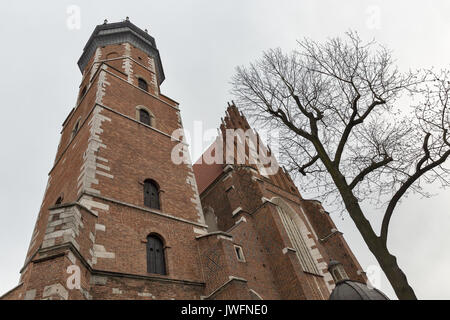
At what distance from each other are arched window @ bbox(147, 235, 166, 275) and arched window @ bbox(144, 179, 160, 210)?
1494mm

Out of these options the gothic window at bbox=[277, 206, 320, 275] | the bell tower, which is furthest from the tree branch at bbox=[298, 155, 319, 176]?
the gothic window at bbox=[277, 206, 320, 275]

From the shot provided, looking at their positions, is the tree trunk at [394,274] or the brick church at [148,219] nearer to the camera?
the tree trunk at [394,274]

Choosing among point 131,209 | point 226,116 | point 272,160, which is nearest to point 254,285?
point 131,209

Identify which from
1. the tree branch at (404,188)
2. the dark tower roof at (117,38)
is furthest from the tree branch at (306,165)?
the dark tower roof at (117,38)

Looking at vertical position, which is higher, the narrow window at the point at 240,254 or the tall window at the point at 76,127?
the tall window at the point at 76,127

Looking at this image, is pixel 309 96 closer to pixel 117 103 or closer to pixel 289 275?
pixel 289 275

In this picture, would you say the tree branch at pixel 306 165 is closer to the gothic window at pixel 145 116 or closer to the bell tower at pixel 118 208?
the bell tower at pixel 118 208

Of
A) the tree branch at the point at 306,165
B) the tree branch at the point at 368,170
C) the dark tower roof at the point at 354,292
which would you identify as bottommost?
the dark tower roof at the point at 354,292

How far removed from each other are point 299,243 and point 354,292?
1122 centimetres

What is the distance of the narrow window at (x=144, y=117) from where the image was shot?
14.7m

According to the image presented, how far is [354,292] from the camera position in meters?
4.88

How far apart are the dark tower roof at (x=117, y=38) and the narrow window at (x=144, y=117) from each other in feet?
25.6

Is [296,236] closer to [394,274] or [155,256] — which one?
[155,256]

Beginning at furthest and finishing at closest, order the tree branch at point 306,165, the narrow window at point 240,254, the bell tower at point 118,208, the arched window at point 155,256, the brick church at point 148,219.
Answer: the narrow window at point 240,254, the tree branch at point 306,165, the arched window at point 155,256, the brick church at point 148,219, the bell tower at point 118,208
